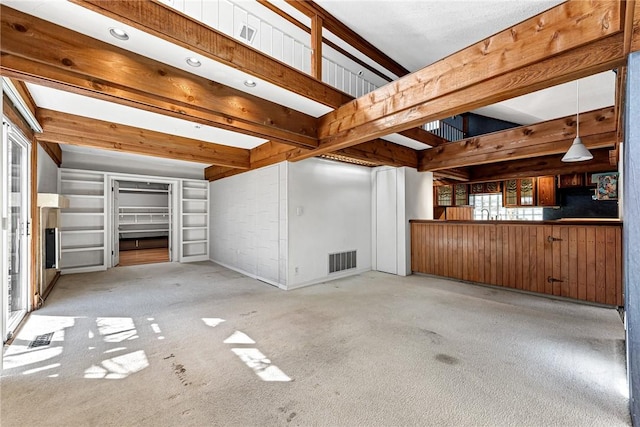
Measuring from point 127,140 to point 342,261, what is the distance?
4.12 metres

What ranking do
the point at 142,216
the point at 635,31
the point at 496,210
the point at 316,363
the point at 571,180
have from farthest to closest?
1. the point at 142,216
2. the point at 496,210
3. the point at 571,180
4. the point at 316,363
5. the point at 635,31

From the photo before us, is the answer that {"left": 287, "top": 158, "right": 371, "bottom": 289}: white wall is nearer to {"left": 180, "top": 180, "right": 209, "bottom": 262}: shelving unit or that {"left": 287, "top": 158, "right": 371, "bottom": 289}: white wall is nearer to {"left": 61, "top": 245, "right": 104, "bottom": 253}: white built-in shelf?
{"left": 180, "top": 180, "right": 209, "bottom": 262}: shelving unit

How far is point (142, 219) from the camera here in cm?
920

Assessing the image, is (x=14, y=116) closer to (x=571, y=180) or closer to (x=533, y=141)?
(x=533, y=141)

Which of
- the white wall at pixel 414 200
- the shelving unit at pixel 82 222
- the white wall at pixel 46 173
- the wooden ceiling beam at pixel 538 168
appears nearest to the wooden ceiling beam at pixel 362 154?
the white wall at pixel 414 200

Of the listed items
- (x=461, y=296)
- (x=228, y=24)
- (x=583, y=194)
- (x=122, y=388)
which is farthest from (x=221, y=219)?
(x=583, y=194)

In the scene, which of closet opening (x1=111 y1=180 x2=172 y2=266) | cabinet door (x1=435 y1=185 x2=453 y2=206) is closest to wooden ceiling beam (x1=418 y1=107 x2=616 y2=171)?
cabinet door (x1=435 y1=185 x2=453 y2=206)

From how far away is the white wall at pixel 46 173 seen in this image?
3984mm

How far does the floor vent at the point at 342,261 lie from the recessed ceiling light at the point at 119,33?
412cm

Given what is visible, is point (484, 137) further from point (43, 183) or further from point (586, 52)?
point (43, 183)

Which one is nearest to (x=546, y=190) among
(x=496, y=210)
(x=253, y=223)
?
(x=496, y=210)

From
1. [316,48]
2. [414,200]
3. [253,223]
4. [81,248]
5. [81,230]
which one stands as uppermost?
[316,48]

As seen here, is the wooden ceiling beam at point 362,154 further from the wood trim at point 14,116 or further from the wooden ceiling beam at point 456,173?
the wood trim at point 14,116

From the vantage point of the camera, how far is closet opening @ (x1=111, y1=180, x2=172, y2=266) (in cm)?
866
